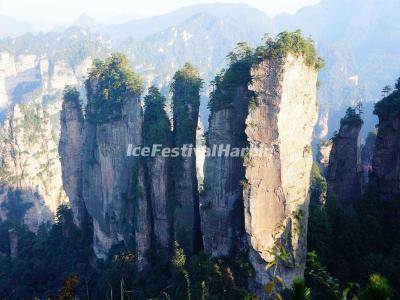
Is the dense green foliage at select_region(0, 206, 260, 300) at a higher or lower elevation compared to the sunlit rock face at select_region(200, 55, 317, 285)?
lower

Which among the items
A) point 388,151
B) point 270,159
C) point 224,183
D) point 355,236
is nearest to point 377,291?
point 270,159

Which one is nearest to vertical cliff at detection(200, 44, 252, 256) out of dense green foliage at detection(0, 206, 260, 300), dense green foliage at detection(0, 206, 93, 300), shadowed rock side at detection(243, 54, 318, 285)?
dense green foliage at detection(0, 206, 260, 300)

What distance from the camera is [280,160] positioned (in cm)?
2162

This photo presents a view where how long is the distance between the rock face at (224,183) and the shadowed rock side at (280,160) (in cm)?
146

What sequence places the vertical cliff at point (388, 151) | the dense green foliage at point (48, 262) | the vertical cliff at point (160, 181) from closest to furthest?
the vertical cliff at point (388, 151)
the vertical cliff at point (160, 181)
the dense green foliage at point (48, 262)

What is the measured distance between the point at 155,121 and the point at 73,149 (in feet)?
37.6

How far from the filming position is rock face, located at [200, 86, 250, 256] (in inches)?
942

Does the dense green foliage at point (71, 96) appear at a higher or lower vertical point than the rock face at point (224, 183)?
higher

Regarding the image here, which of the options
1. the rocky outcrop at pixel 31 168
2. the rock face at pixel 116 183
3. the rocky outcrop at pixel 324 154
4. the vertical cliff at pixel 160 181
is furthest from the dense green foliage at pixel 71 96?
the rocky outcrop at pixel 31 168

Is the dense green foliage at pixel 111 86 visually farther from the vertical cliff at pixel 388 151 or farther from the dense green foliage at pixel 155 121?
the vertical cliff at pixel 388 151

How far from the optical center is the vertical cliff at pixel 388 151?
2588 cm

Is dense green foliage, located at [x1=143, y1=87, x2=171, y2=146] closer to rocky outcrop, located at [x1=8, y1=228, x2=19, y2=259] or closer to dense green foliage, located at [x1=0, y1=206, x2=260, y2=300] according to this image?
dense green foliage, located at [x1=0, y1=206, x2=260, y2=300]

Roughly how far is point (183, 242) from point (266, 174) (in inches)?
353

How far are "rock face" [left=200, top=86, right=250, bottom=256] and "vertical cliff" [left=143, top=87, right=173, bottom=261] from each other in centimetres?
479
